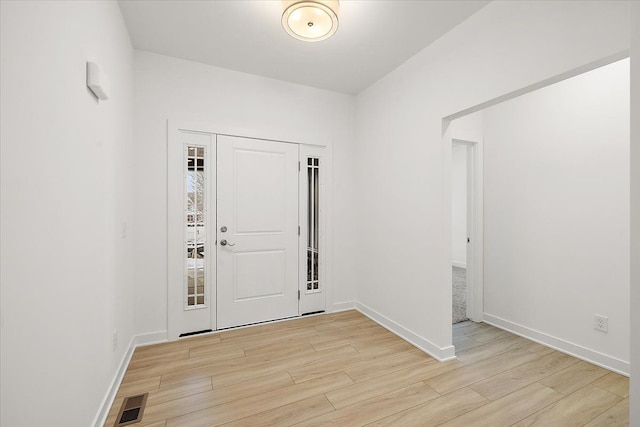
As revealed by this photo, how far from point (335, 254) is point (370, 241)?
0.47 meters

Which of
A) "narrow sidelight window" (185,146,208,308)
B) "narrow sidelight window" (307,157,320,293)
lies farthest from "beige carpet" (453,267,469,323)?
"narrow sidelight window" (185,146,208,308)

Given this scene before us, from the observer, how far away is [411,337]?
2.78 metres

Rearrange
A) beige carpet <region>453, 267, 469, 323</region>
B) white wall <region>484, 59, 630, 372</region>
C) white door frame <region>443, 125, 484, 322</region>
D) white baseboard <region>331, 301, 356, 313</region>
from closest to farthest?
white wall <region>484, 59, 630, 372</region>, white door frame <region>443, 125, 484, 322</region>, beige carpet <region>453, 267, 469, 323</region>, white baseboard <region>331, 301, 356, 313</region>

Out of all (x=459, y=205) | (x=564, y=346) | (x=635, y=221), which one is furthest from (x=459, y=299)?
(x=635, y=221)

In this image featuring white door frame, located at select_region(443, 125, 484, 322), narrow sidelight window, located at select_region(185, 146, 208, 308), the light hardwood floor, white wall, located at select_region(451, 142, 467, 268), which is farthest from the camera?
white wall, located at select_region(451, 142, 467, 268)

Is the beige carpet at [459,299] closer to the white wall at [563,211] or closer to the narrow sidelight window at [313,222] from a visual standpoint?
the white wall at [563,211]

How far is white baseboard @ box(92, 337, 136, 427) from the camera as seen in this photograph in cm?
165

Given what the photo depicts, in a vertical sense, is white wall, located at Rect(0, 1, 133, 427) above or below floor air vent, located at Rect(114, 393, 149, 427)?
above

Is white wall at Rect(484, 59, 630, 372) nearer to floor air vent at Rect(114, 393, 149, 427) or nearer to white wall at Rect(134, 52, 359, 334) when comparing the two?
white wall at Rect(134, 52, 359, 334)

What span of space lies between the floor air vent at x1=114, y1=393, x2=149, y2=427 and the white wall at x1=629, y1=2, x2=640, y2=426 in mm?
2446

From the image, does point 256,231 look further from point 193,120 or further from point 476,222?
point 476,222

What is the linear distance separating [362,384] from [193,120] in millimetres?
2827

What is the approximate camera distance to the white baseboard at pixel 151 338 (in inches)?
106

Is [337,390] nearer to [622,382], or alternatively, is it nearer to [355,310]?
[355,310]
